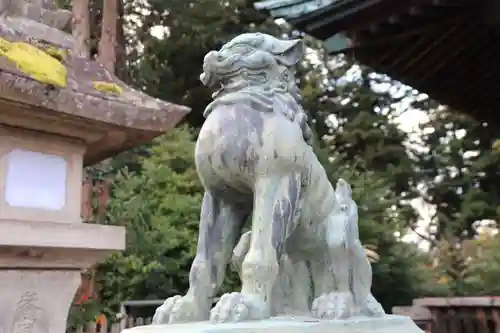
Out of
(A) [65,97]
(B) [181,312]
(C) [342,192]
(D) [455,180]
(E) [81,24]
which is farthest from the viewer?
(D) [455,180]

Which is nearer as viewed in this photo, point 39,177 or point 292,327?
point 292,327

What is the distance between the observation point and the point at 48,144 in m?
2.38

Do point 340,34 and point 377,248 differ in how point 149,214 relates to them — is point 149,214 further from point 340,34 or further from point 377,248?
point 340,34

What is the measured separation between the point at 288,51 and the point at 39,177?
1.27 m

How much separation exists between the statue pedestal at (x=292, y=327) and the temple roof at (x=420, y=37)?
1.69 m

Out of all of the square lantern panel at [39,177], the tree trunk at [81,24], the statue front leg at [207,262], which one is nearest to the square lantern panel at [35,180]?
the square lantern panel at [39,177]

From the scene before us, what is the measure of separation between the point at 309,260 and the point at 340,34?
1.88 meters

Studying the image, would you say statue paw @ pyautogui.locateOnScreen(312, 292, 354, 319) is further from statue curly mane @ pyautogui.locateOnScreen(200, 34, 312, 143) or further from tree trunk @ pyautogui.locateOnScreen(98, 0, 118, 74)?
tree trunk @ pyautogui.locateOnScreen(98, 0, 118, 74)

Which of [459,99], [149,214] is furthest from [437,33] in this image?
[149,214]

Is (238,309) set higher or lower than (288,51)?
lower

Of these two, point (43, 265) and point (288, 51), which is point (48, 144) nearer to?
point (43, 265)

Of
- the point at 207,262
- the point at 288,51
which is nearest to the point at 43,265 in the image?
the point at 207,262

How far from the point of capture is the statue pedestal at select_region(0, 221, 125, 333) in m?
2.19

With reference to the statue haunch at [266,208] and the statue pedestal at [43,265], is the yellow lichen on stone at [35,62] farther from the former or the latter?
the statue haunch at [266,208]
